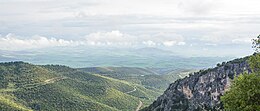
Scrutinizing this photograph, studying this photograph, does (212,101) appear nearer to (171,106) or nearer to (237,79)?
(171,106)

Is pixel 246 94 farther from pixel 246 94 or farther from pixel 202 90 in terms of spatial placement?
pixel 202 90

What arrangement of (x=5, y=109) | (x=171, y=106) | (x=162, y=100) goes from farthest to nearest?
(x=5, y=109), (x=162, y=100), (x=171, y=106)

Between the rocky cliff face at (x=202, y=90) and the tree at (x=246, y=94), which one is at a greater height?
the tree at (x=246, y=94)

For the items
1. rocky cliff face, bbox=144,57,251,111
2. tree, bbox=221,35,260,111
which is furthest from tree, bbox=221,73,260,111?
rocky cliff face, bbox=144,57,251,111

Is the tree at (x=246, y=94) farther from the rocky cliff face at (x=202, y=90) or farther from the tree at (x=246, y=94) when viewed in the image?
the rocky cliff face at (x=202, y=90)

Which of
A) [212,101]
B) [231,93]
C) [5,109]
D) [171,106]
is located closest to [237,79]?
[231,93]

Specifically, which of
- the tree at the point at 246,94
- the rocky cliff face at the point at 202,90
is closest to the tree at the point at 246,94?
the tree at the point at 246,94

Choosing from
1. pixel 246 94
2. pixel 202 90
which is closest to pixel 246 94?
pixel 246 94

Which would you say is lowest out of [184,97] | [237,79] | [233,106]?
[184,97]
